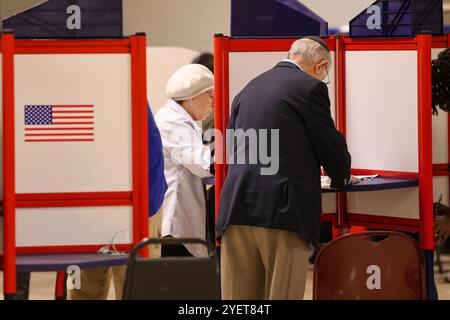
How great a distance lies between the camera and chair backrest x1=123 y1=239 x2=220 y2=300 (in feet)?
9.48

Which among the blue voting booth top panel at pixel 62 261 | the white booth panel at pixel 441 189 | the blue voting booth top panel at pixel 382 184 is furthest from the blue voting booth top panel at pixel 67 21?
the white booth panel at pixel 441 189

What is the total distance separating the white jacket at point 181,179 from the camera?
4.66 meters

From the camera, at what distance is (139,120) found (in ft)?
11.0

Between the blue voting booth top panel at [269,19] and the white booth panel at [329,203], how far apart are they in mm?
929

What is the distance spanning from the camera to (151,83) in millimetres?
7438

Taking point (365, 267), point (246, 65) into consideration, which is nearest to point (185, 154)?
point (246, 65)

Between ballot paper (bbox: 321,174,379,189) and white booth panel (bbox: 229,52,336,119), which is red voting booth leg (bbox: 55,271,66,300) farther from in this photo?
ballot paper (bbox: 321,174,379,189)

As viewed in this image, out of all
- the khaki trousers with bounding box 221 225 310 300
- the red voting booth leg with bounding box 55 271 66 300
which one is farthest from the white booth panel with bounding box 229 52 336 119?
the red voting booth leg with bounding box 55 271 66 300

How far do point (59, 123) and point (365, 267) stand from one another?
1325mm

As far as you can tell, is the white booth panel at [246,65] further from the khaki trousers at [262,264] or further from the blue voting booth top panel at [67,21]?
the blue voting booth top panel at [67,21]

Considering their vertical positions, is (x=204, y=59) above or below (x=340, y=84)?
above

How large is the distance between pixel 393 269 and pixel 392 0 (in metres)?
1.63

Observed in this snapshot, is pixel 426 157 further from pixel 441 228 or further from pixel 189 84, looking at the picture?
pixel 189 84
